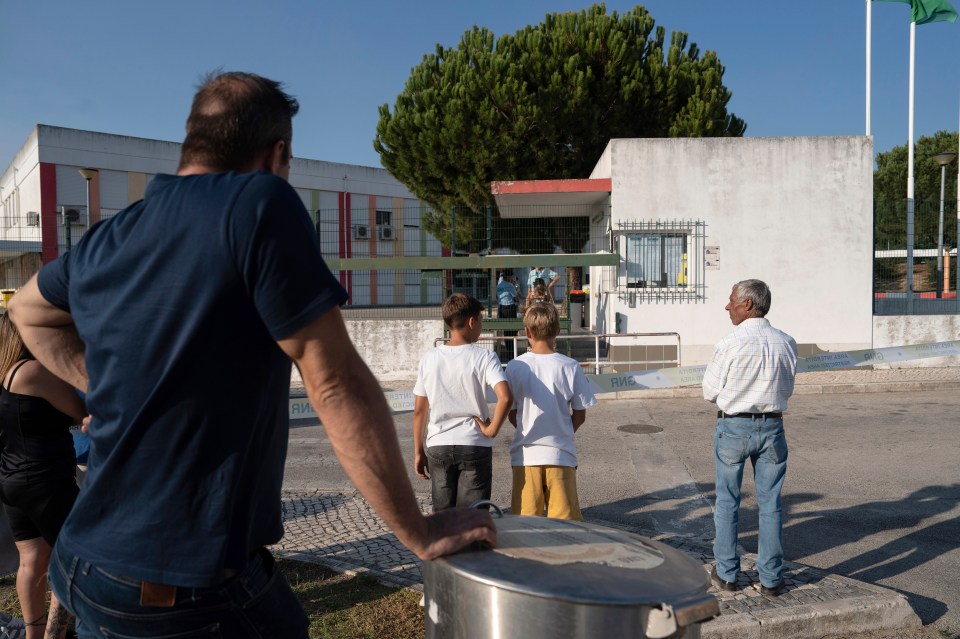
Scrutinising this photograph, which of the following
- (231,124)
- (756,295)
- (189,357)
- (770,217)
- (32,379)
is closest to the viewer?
(189,357)

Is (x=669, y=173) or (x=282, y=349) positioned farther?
(x=669, y=173)

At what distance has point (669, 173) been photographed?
15062 mm

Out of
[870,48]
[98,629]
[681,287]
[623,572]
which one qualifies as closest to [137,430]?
[98,629]

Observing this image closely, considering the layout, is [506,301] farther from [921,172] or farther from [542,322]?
[921,172]

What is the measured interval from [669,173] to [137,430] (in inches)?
574

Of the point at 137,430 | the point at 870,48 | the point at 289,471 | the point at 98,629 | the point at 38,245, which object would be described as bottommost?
the point at 289,471

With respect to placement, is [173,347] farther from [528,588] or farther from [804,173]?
[804,173]

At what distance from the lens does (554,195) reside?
16578 mm

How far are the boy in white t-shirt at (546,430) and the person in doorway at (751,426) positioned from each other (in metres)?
0.79

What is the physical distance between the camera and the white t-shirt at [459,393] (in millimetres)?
4570

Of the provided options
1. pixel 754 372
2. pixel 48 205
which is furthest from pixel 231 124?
pixel 48 205

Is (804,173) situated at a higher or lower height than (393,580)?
higher

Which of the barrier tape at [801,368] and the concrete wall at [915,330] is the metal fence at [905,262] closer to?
the concrete wall at [915,330]

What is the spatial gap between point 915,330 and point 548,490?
13.5m
